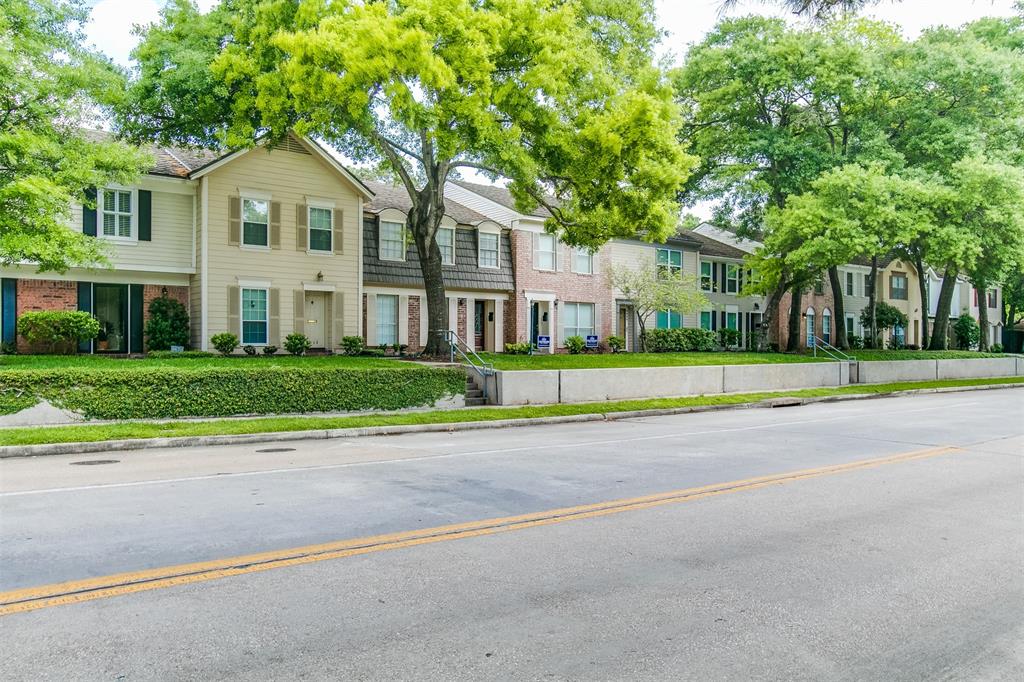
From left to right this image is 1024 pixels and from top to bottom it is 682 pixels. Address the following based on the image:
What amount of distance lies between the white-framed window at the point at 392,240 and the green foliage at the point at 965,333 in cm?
4604

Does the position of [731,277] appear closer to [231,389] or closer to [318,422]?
[318,422]

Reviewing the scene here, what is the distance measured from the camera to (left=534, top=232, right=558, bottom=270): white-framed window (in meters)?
34.2

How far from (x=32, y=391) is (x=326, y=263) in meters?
14.1

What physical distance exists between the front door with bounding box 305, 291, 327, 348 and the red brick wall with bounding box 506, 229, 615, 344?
344 inches

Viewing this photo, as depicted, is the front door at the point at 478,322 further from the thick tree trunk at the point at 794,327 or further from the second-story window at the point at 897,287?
the second-story window at the point at 897,287

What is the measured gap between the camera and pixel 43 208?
1498 cm

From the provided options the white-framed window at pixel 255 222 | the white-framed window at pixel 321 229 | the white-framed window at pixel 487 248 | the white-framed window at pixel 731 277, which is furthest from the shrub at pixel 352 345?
the white-framed window at pixel 731 277

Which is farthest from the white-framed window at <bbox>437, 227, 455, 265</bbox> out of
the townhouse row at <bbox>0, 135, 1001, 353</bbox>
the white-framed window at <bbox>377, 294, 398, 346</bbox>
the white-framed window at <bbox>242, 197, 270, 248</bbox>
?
the white-framed window at <bbox>242, 197, 270, 248</bbox>

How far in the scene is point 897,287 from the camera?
55.8 metres

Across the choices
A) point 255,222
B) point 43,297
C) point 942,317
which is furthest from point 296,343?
point 942,317

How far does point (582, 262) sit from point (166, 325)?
732 inches

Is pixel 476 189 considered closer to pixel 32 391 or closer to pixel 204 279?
pixel 204 279

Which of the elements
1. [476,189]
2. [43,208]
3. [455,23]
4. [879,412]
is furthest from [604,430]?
[476,189]

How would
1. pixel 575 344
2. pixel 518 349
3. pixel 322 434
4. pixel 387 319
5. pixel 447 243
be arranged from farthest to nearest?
pixel 575 344 → pixel 447 243 → pixel 518 349 → pixel 387 319 → pixel 322 434
